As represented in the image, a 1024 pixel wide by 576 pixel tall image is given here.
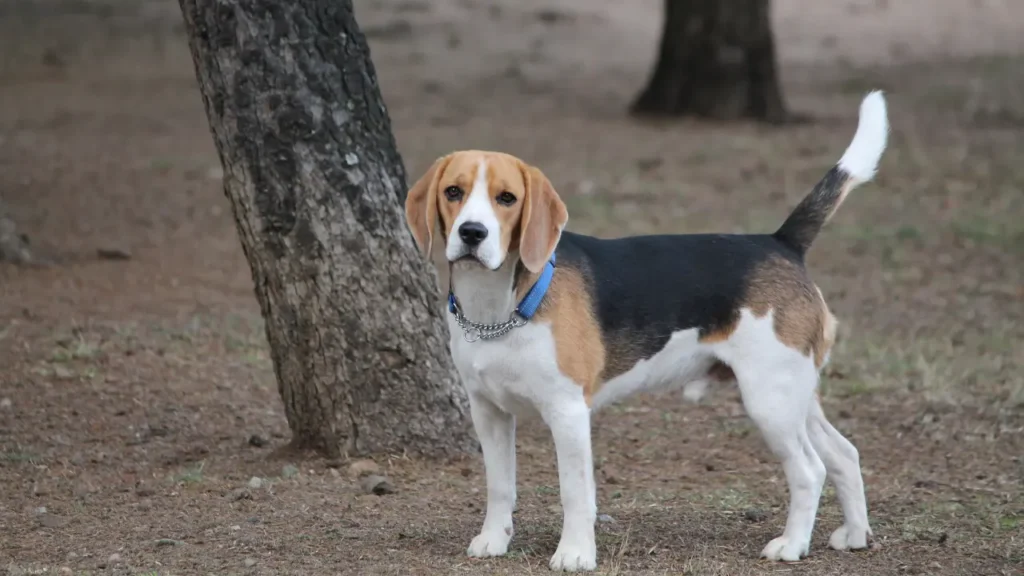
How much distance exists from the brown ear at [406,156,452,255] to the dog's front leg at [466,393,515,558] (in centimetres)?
67

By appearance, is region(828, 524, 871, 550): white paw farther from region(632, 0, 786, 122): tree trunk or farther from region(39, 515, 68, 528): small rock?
region(632, 0, 786, 122): tree trunk

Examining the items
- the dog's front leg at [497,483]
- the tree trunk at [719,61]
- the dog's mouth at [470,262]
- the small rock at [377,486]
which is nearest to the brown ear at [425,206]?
the dog's mouth at [470,262]

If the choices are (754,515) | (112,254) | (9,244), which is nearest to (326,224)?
(754,515)

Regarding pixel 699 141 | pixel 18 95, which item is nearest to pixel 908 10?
pixel 699 141

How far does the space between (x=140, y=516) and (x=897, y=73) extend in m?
15.0

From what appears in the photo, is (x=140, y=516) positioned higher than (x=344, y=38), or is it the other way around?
(x=344, y=38)

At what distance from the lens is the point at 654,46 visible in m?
21.3

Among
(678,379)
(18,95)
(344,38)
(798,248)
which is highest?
(344,38)

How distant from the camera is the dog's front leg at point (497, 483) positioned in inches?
198

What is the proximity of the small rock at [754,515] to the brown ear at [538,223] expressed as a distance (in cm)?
166

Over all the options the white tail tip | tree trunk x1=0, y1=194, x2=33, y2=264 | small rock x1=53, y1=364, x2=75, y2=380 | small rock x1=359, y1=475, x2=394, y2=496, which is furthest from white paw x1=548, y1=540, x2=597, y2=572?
tree trunk x1=0, y1=194, x2=33, y2=264

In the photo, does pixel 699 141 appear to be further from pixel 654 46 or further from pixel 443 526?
pixel 443 526

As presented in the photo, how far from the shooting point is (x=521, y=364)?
470 cm

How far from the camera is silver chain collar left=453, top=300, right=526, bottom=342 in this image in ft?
15.4
